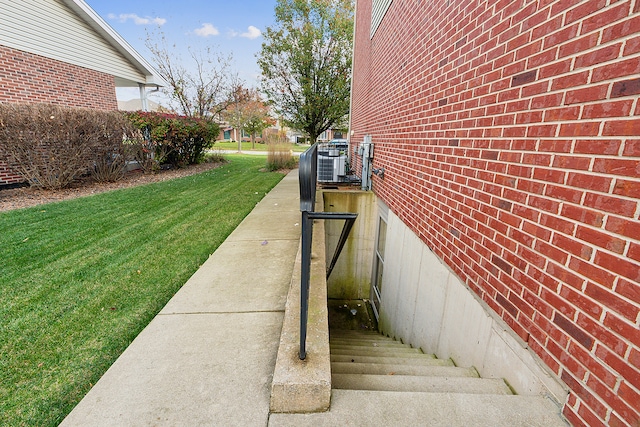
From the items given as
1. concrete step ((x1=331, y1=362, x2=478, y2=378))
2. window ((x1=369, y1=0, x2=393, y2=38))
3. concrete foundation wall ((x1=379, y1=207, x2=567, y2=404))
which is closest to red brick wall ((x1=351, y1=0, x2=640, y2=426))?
concrete foundation wall ((x1=379, y1=207, x2=567, y2=404))

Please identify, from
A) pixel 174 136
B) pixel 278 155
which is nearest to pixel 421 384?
pixel 174 136

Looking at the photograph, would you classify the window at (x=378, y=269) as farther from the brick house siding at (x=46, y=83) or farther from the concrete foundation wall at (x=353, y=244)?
the brick house siding at (x=46, y=83)

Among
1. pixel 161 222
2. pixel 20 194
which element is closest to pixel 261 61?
pixel 20 194

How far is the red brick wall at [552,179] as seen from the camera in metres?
1.16

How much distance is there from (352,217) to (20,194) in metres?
8.73

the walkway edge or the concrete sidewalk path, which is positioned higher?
the walkway edge

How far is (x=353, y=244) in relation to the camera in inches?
258

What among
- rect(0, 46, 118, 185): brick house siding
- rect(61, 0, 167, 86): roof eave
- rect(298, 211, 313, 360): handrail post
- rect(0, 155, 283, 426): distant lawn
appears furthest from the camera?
rect(61, 0, 167, 86): roof eave

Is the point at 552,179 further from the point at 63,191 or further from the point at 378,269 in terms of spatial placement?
the point at 63,191

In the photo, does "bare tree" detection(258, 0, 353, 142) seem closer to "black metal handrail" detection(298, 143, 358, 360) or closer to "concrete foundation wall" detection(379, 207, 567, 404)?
"concrete foundation wall" detection(379, 207, 567, 404)

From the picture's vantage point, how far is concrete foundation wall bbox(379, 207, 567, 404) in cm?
166

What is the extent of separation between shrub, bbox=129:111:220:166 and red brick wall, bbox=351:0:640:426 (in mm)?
9698

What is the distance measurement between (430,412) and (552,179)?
4.24 ft

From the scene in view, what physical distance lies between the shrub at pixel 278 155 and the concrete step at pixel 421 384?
11936 mm
